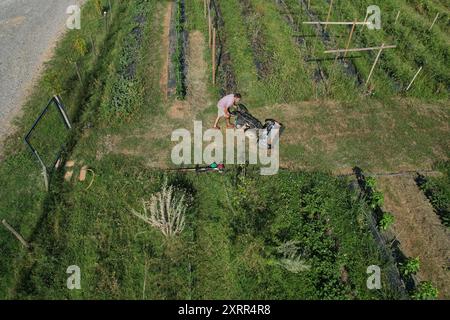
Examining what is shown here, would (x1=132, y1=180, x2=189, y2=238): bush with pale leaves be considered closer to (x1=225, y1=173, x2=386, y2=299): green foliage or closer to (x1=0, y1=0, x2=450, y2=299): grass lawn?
(x1=0, y1=0, x2=450, y2=299): grass lawn

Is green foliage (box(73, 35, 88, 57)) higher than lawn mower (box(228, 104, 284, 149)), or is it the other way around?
green foliage (box(73, 35, 88, 57))

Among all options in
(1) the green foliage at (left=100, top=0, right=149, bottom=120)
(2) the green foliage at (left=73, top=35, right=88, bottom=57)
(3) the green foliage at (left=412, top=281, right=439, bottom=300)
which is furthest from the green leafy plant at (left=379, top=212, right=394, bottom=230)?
(2) the green foliage at (left=73, top=35, right=88, bottom=57)

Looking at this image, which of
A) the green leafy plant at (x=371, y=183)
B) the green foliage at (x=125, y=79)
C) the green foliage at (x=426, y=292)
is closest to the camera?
the green foliage at (x=426, y=292)

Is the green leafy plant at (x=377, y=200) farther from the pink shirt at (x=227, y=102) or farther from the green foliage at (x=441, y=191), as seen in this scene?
the pink shirt at (x=227, y=102)

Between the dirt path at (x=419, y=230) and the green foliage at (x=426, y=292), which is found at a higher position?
the dirt path at (x=419, y=230)

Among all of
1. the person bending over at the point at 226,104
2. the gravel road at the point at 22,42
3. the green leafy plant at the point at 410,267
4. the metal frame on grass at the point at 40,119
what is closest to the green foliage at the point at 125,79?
the metal frame on grass at the point at 40,119

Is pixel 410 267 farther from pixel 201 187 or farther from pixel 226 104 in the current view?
pixel 226 104
